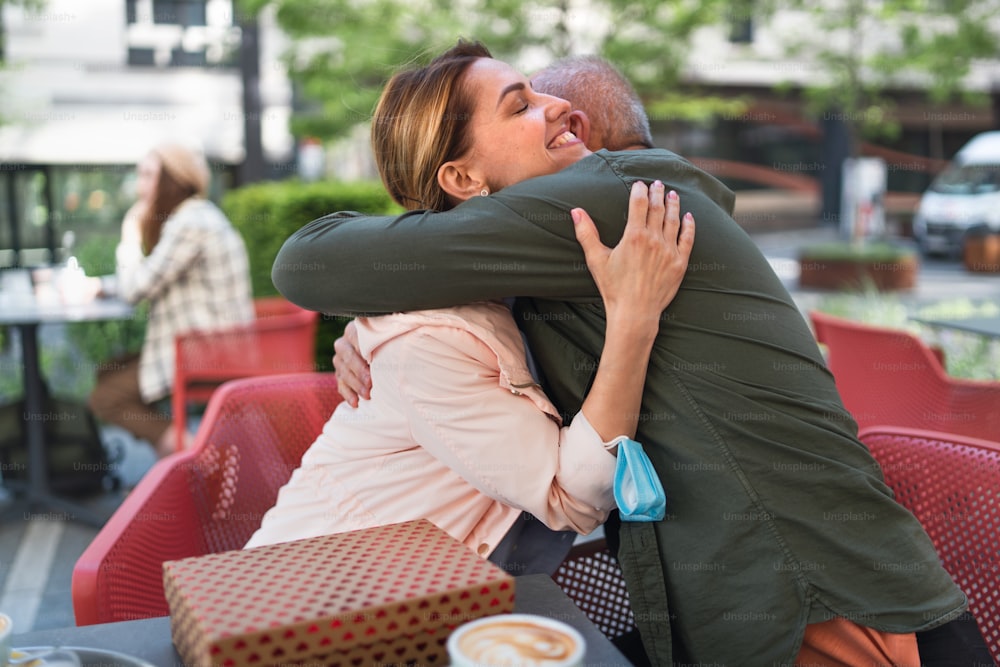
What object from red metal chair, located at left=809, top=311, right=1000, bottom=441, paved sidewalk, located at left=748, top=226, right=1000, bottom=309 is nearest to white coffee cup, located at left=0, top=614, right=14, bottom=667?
red metal chair, located at left=809, top=311, right=1000, bottom=441

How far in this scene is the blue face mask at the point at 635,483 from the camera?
150cm

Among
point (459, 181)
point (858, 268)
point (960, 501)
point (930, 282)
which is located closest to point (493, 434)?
point (459, 181)

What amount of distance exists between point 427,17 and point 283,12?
1373 millimetres

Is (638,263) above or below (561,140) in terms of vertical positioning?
below

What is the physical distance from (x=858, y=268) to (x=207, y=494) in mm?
13138

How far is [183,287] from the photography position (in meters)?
5.16

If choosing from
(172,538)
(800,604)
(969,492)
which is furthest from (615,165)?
(172,538)

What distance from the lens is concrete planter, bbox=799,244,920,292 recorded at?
13.9 m

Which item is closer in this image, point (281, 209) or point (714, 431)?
point (714, 431)

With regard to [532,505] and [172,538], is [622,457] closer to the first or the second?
[532,505]

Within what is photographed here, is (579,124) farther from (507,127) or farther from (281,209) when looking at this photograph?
(281,209)

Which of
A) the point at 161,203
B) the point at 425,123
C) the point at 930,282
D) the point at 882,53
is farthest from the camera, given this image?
the point at 930,282

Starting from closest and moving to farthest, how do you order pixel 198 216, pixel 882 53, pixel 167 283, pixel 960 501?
1. pixel 960 501
2. pixel 167 283
3. pixel 198 216
4. pixel 882 53

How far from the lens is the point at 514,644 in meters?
1.08
